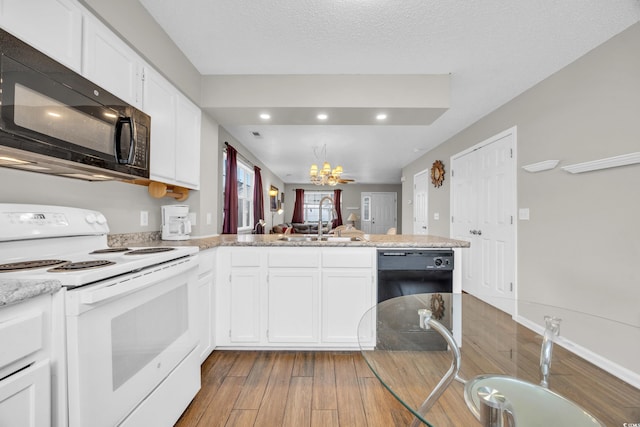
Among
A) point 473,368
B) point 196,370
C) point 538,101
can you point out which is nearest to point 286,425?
point 196,370

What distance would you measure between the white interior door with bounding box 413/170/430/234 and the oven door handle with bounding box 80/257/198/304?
5322 millimetres

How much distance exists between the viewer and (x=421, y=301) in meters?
1.66

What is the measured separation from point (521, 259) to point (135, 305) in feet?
11.6

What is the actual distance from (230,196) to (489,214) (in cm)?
368

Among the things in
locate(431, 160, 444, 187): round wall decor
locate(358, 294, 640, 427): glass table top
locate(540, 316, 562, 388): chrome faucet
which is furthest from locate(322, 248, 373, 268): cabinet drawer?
locate(431, 160, 444, 187): round wall decor

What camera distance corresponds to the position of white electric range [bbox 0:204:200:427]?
0.85 m

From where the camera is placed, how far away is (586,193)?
218cm

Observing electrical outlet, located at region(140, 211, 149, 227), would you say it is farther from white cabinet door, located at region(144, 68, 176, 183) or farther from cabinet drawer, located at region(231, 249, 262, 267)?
cabinet drawer, located at region(231, 249, 262, 267)

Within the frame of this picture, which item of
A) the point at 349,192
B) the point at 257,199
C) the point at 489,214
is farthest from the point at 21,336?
Result: the point at 349,192

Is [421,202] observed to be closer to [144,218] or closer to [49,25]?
[144,218]

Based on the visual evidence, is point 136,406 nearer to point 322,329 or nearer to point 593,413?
point 322,329

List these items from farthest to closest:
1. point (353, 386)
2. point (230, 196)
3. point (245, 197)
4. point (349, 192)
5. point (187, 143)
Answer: point (349, 192)
point (245, 197)
point (230, 196)
point (187, 143)
point (353, 386)

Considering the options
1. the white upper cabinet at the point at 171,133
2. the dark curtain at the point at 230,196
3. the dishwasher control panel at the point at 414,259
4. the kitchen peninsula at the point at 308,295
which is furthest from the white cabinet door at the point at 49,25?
the dark curtain at the point at 230,196

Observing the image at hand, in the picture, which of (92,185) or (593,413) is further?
(92,185)
